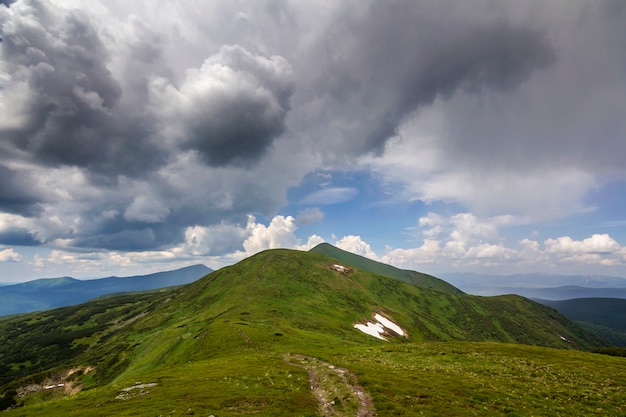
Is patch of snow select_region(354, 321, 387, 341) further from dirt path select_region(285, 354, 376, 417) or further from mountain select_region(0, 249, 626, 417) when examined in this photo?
dirt path select_region(285, 354, 376, 417)

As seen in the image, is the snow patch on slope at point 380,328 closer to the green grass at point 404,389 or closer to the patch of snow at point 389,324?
the patch of snow at point 389,324

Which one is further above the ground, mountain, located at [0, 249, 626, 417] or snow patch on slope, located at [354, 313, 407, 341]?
mountain, located at [0, 249, 626, 417]

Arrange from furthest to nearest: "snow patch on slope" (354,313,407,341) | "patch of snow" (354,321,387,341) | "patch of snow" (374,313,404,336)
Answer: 1. "patch of snow" (374,313,404,336)
2. "snow patch on slope" (354,313,407,341)
3. "patch of snow" (354,321,387,341)

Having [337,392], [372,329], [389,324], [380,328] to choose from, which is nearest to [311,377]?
[337,392]

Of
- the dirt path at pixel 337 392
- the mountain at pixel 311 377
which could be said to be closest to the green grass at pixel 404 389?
the mountain at pixel 311 377

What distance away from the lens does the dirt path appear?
84.7ft

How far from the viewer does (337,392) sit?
3162 cm

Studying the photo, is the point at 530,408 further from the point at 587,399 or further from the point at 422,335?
the point at 422,335

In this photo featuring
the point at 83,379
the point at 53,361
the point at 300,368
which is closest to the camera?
the point at 300,368

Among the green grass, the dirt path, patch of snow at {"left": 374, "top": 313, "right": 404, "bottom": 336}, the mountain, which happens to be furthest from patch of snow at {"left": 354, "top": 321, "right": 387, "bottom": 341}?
the dirt path

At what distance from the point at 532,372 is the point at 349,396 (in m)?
29.5

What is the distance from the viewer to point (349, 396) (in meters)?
29.7

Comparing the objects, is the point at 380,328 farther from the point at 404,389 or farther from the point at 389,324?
the point at 404,389

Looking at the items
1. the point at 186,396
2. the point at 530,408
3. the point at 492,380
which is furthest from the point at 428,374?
the point at 186,396
